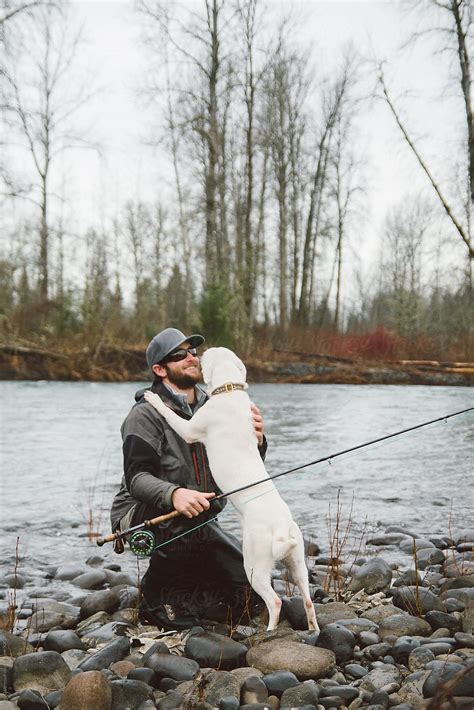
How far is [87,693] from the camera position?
9.60 feet

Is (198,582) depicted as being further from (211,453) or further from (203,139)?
(203,139)

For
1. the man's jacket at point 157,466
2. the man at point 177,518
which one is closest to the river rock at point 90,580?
the man at point 177,518

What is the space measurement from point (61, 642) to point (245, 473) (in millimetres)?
1318

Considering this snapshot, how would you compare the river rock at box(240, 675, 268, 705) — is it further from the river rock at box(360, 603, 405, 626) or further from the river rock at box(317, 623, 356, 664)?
the river rock at box(360, 603, 405, 626)

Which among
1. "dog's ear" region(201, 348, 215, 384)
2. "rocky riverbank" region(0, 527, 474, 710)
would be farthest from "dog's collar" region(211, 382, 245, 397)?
"rocky riverbank" region(0, 527, 474, 710)

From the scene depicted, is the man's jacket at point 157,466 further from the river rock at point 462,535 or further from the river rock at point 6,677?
the river rock at point 462,535

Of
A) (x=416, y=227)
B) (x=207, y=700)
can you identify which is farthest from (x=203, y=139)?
(x=416, y=227)

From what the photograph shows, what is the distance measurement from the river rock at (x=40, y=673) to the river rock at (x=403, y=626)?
5.40 feet

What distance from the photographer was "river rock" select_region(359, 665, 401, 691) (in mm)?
3176

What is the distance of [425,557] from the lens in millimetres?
5363

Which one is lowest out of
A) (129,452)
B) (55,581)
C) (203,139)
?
(55,581)

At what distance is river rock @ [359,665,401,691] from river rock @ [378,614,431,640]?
0.41 meters

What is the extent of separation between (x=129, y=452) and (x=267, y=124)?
25.0 metres

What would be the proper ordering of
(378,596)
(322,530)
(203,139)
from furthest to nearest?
1. (203,139)
2. (322,530)
3. (378,596)
